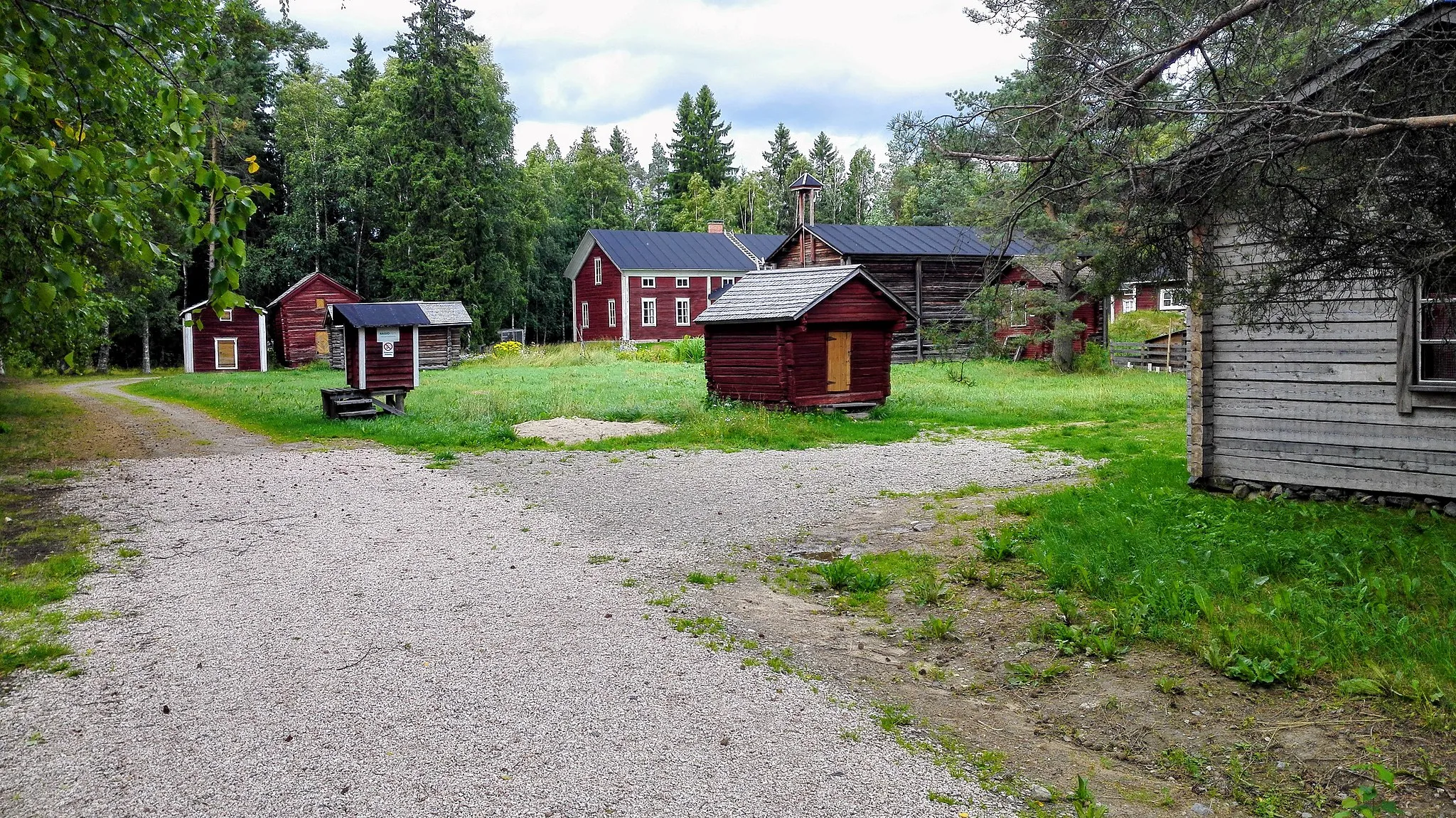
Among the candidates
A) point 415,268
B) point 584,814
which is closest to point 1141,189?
point 584,814

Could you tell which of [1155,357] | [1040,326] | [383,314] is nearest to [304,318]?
[383,314]

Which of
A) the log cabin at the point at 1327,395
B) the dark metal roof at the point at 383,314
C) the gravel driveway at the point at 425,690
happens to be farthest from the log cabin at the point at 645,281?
the gravel driveway at the point at 425,690

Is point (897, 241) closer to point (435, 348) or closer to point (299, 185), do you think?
point (435, 348)

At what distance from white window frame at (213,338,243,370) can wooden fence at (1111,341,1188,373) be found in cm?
3677

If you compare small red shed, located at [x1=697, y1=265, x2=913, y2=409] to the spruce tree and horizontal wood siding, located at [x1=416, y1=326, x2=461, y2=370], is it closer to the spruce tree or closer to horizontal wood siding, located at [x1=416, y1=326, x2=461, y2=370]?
horizontal wood siding, located at [x1=416, y1=326, x2=461, y2=370]

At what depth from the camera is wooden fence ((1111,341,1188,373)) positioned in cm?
3147

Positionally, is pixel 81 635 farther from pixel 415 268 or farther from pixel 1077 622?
pixel 415 268

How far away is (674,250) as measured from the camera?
53.3 meters

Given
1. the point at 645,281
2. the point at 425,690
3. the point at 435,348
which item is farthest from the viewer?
the point at 645,281

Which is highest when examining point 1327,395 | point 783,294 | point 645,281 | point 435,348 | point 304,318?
point 645,281

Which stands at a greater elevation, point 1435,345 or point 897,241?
point 897,241

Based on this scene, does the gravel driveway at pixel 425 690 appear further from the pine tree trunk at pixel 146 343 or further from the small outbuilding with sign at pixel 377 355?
the pine tree trunk at pixel 146 343

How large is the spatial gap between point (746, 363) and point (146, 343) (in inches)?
1353

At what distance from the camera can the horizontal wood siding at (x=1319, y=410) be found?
8922 mm
